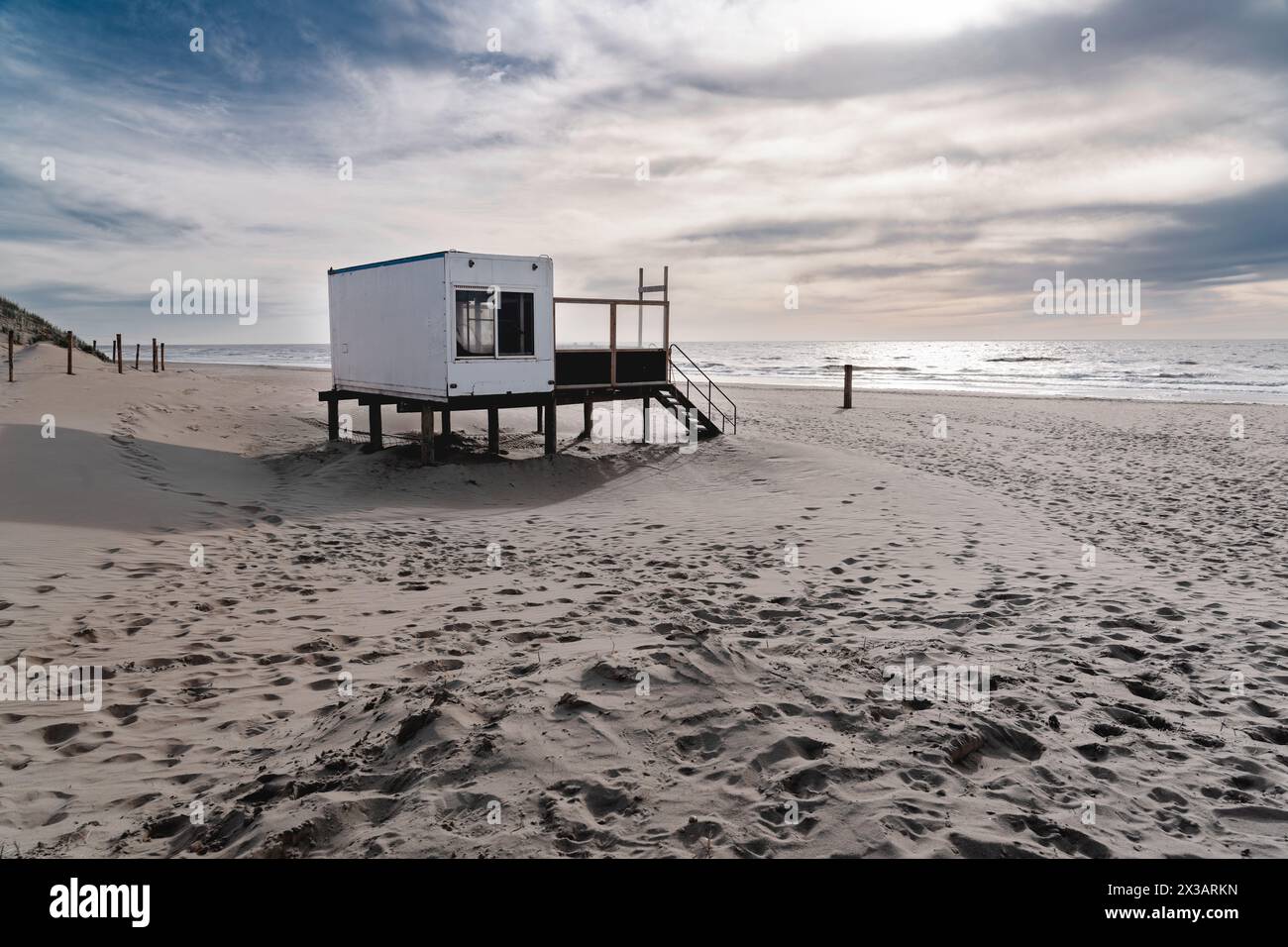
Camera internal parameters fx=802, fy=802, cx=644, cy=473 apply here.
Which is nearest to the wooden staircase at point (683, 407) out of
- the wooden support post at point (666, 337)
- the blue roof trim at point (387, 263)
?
the wooden support post at point (666, 337)

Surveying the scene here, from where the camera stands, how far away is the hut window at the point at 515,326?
51.7 ft

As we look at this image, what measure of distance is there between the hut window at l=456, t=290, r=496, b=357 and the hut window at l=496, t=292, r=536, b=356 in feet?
0.59

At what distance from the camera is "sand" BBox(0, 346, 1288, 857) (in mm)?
3928

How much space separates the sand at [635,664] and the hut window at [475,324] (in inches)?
110

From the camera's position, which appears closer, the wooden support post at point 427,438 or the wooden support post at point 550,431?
the wooden support post at point 427,438

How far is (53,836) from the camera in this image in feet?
12.6

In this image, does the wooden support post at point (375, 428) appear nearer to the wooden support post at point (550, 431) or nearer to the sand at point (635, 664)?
the sand at point (635, 664)

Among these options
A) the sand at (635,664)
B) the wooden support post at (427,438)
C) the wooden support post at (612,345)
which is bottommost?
the sand at (635,664)

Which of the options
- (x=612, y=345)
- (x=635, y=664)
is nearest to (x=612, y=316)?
(x=612, y=345)

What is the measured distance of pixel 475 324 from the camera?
15430mm

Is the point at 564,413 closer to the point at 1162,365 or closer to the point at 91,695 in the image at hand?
the point at 91,695

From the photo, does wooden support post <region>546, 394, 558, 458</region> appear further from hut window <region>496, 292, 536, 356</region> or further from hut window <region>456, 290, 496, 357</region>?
hut window <region>456, 290, 496, 357</region>
